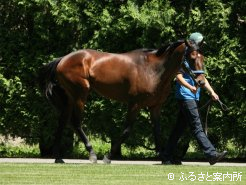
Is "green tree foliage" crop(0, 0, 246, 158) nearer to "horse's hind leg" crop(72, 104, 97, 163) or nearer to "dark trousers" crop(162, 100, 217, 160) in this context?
"horse's hind leg" crop(72, 104, 97, 163)

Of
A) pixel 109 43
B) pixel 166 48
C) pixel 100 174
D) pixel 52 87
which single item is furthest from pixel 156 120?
pixel 109 43

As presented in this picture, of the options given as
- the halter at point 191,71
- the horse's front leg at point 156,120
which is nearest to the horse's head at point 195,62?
the halter at point 191,71

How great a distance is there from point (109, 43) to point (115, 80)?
230 cm

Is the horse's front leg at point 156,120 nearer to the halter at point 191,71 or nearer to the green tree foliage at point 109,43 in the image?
the halter at point 191,71

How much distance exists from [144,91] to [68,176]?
9.56 ft

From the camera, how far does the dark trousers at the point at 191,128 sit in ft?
39.5

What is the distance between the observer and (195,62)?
480 inches

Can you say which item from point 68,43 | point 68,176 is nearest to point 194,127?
point 68,176

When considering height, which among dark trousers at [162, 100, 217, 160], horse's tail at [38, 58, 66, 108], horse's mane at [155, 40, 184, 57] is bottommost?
dark trousers at [162, 100, 217, 160]

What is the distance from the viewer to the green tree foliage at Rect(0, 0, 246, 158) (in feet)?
48.8

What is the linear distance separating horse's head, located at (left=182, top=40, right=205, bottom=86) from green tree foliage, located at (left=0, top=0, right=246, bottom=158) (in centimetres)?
265

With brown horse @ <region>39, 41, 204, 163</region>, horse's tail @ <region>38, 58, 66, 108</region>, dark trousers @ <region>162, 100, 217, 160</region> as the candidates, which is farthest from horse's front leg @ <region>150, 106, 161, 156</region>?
horse's tail @ <region>38, 58, 66, 108</region>

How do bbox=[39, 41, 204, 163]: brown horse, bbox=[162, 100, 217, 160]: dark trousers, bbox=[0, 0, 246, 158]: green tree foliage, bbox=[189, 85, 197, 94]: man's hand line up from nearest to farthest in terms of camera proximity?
bbox=[162, 100, 217, 160]: dark trousers, bbox=[189, 85, 197, 94]: man's hand, bbox=[39, 41, 204, 163]: brown horse, bbox=[0, 0, 246, 158]: green tree foliage

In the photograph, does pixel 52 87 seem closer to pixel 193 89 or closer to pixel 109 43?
pixel 109 43
